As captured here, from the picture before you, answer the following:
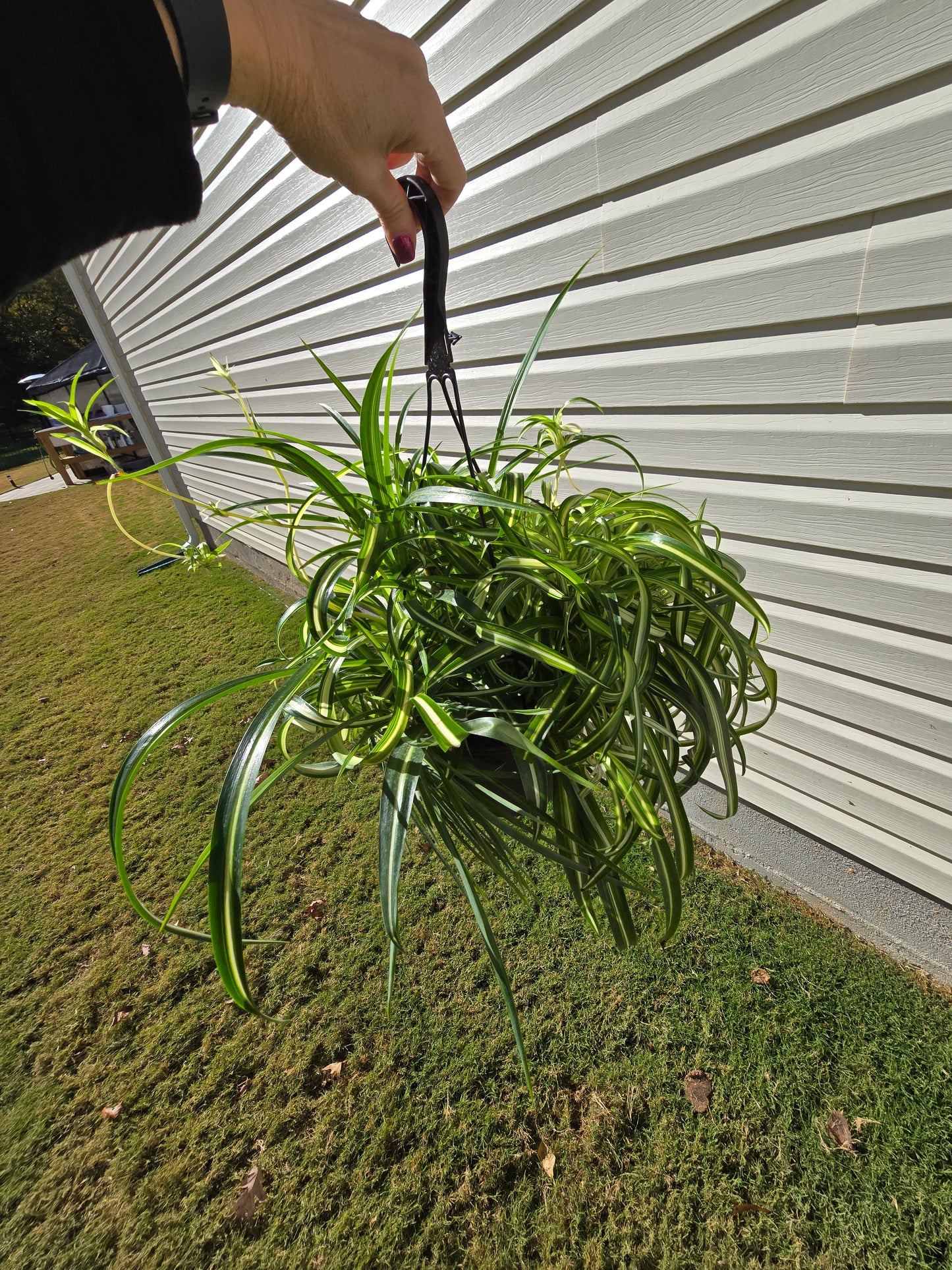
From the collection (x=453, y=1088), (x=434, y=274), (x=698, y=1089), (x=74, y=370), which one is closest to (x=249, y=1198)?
(x=453, y=1088)

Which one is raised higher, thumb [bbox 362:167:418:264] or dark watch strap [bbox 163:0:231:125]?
dark watch strap [bbox 163:0:231:125]

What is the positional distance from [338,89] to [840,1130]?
7.37ft

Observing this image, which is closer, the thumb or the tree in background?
the thumb

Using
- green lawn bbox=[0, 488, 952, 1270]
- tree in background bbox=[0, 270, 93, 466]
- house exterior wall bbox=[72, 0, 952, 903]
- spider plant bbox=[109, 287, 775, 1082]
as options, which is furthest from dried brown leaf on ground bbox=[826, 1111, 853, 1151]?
tree in background bbox=[0, 270, 93, 466]

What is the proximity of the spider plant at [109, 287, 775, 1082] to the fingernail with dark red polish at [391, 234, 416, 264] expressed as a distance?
0.62 ft

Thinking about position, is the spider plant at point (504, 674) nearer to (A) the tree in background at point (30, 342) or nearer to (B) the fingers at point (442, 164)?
(B) the fingers at point (442, 164)

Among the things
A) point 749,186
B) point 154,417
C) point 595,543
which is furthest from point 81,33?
point 154,417

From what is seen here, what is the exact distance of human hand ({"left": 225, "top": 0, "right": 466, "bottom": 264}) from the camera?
0.72 metres

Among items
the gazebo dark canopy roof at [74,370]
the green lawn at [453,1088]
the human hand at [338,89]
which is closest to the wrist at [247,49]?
the human hand at [338,89]

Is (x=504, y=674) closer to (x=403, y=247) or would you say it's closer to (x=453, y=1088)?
(x=403, y=247)

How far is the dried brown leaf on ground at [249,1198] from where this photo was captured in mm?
1466

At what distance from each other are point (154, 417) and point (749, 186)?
6.62m

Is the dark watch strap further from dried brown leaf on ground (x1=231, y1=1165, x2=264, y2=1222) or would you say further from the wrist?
dried brown leaf on ground (x1=231, y1=1165, x2=264, y2=1222)

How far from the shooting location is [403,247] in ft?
2.93
